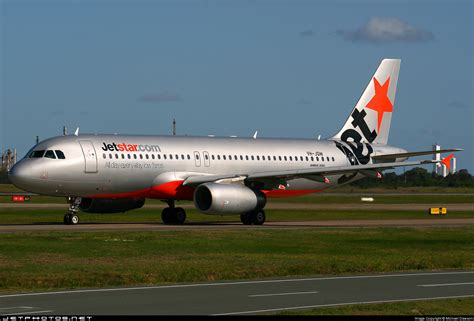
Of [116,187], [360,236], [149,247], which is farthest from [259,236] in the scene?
[116,187]

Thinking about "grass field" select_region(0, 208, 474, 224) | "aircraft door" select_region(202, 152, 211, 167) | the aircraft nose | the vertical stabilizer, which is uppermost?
the vertical stabilizer

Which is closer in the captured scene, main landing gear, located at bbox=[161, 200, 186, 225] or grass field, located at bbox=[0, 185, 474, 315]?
grass field, located at bbox=[0, 185, 474, 315]

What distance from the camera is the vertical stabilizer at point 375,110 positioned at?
199ft

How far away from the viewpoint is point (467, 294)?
881 inches

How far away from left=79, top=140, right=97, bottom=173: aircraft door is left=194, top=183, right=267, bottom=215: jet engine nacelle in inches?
193

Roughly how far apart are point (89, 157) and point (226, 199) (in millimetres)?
6429

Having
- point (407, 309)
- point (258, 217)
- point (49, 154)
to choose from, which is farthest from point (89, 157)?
point (407, 309)

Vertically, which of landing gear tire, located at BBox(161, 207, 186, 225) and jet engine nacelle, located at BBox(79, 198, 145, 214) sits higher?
jet engine nacelle, located at BBox(79, 198, 145, 214)

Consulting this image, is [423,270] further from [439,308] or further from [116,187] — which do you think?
[116,187]

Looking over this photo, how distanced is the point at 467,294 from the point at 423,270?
591 centimetres

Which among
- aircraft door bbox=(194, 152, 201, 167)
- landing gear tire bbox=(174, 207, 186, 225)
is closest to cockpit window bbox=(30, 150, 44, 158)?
landing gear tire bbox=(174, 207, 186, 225)

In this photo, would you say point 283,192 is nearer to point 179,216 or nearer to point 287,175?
point 287,175

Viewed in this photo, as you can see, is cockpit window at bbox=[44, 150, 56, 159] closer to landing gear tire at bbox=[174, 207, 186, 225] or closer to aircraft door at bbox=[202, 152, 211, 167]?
landing gear tire at bbox=[174, 207, 186, 225]

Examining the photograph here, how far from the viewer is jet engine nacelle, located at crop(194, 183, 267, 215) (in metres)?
47.5
